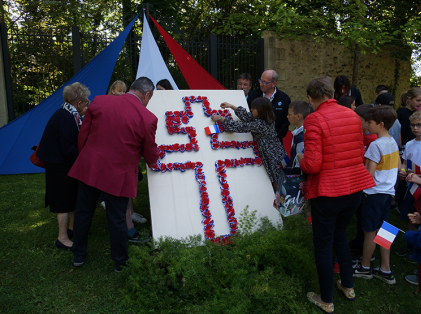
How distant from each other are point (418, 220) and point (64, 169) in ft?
10.1

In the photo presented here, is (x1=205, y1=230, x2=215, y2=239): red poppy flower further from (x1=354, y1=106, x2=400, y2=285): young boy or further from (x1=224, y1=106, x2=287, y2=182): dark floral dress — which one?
(x1=354, y1=106, x2=400, y2=285): young boy

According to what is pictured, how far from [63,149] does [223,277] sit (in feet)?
6.12

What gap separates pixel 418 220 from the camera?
2336 millimetres

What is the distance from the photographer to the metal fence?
22.7 ft

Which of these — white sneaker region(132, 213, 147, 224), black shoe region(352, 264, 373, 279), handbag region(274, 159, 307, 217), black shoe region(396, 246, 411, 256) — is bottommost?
black shoe region(396, 246, 411, 256)

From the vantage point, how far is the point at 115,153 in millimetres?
2576

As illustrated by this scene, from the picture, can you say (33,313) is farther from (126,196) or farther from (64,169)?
(64,169)

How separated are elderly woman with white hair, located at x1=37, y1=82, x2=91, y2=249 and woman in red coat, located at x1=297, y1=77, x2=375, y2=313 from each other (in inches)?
83.1

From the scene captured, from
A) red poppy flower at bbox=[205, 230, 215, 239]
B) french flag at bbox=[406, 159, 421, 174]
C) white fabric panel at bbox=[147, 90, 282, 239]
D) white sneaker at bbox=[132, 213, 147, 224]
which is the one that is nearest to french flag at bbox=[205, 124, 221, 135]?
white fabric panel at bbox=[147, 90, 282, 239]

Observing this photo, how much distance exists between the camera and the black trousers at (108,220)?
2670mm

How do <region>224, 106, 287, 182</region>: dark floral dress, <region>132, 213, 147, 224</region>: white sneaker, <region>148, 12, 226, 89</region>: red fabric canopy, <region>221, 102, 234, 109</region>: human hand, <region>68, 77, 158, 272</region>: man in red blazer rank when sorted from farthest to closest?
<region>148, 12, 226, 89</region>: red fabric canopy
<region>132, 213, 147, 224</region>: white sneaker
<region>221, 102, 234, 109</region>: human hand
<region>224, 106, 287, 182</region>: dark floral dress
<region>68, 77, 158, 272</region>: man in red blazer

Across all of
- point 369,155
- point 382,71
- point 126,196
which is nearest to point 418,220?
point 369,155

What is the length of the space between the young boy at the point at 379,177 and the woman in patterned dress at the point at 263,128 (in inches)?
34.6

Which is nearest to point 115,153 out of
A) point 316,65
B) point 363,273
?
point 363,273
